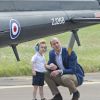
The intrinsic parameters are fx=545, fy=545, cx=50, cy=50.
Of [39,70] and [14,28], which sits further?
[39,70]

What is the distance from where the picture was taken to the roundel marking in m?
9.91

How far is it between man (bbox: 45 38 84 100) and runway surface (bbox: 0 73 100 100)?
3.37 ft

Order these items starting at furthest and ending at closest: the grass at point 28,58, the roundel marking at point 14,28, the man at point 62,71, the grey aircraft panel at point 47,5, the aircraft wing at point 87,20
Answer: the grass at point 28,58 → the aircraft wing at point 87,20 → the grey aircraft panel at point 47,5 → the roundel marking at point 14,28 → the man at point 62,71

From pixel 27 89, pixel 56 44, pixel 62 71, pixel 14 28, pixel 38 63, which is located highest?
pixel 14 28

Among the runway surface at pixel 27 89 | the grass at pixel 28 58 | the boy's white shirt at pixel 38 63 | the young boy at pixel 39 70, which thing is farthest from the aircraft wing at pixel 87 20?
the grass at pixel 28 58

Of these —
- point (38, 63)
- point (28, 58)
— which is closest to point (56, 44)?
point (38, 63)

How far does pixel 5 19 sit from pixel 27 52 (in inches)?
392

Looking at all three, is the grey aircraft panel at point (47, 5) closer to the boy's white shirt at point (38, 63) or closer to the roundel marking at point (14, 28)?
the roundel marking at point (14, 28)

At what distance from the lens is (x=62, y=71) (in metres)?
9.70

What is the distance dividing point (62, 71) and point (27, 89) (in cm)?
272

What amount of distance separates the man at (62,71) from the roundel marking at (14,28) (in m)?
0.68

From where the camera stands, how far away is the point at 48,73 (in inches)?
391

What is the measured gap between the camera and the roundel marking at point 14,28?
9.91 meters

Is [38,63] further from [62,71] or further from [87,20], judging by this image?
[87,20]
